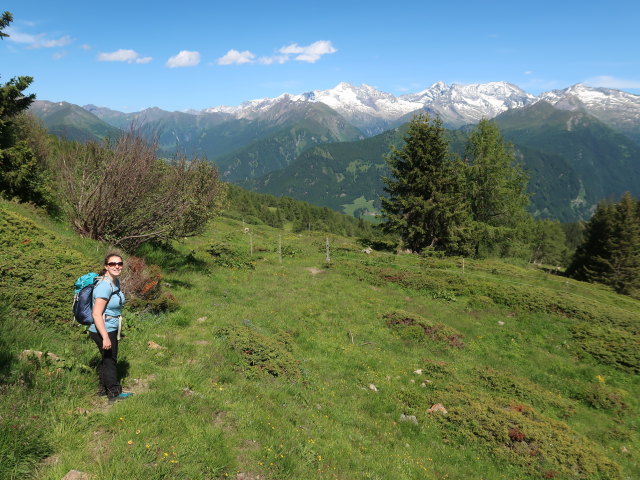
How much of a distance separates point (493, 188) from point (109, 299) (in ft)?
152

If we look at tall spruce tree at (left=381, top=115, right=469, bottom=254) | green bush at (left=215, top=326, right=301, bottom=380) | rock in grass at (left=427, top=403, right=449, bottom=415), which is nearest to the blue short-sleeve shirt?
green bush at (left=215, top=326, right=301, bottom=380)

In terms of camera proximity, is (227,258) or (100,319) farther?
(227,258)

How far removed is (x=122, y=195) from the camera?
15.7 metres

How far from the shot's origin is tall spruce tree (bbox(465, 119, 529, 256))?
4369 cm

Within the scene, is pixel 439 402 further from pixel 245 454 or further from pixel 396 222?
pixel 396 222

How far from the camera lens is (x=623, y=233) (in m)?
50.2

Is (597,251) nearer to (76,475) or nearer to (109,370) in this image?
(109,370)

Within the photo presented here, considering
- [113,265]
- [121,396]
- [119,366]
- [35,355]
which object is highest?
[113,265]

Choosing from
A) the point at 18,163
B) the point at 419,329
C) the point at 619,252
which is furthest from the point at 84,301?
the point at 619,252

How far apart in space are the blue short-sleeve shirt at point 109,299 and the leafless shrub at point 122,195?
10.5m

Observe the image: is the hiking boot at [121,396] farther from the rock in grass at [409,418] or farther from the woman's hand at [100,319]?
the rock in grass at [409,418]

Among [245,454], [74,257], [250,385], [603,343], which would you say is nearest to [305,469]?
[245,454]

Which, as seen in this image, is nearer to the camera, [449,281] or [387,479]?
[387,479]

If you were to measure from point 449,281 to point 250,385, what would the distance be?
20.1 meters
